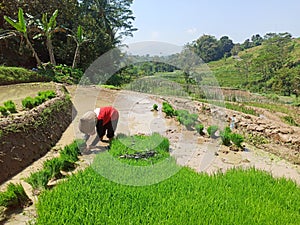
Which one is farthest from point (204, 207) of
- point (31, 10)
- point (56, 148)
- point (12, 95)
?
point (31, 10)

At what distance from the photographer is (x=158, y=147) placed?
5.11 metres

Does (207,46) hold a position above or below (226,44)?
below

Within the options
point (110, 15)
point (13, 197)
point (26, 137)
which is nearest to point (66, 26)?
point (110, 15)

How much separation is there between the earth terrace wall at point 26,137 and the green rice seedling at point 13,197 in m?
0.87

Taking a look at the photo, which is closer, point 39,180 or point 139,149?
point 39,180

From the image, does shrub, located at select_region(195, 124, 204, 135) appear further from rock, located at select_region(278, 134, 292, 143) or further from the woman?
the woman

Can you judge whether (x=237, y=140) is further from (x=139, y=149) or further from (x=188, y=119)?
(x=139, y=149)

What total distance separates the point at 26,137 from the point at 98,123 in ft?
4.16

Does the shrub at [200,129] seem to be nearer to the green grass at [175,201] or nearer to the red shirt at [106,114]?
the red shirt at [106,114]

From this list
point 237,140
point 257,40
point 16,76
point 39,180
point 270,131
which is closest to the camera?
point 39,180

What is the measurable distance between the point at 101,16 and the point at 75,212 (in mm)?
20290

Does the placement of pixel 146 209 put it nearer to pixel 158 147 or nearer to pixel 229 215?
pixel 229 215

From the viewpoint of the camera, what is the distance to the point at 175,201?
304 centimetres

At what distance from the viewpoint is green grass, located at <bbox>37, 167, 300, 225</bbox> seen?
269cm
